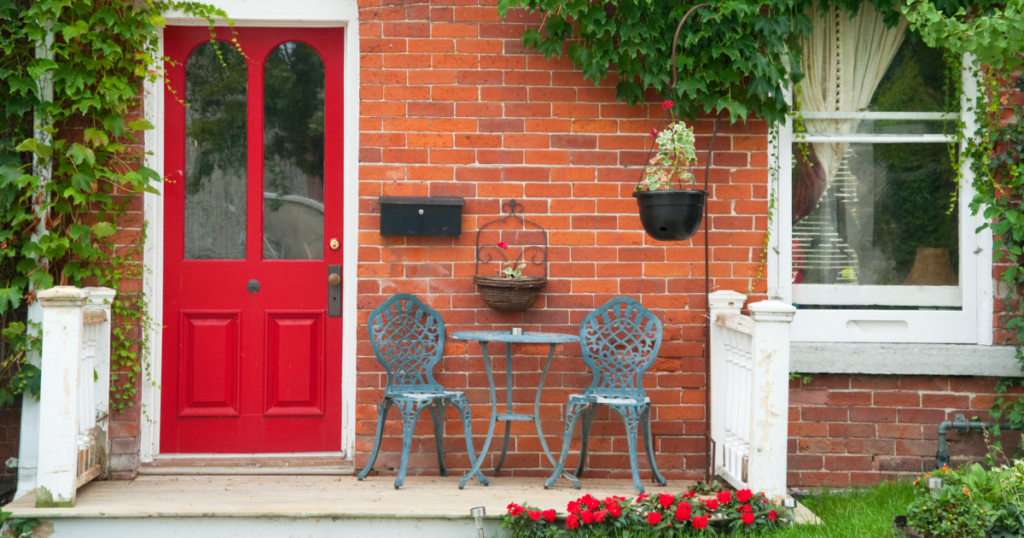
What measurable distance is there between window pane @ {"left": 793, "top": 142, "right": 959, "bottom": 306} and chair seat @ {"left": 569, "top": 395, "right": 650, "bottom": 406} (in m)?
1.23

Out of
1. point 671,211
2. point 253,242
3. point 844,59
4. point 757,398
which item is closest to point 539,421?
point 757,398

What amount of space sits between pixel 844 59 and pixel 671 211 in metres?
1.63

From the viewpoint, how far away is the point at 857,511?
139 inches

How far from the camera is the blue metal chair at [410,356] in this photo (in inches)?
149

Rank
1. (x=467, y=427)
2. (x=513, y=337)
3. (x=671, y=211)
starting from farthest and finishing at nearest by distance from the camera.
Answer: (x=467, y=427), (x=513, y=337), (x=671, y=211)

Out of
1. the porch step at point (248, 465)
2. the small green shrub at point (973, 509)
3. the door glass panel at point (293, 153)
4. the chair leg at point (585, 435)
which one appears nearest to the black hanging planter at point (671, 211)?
the chair leg at point (585, 435)

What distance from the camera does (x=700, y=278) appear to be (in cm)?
407

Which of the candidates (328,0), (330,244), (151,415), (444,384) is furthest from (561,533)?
(328,0)

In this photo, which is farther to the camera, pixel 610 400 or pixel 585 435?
pixel 585 435

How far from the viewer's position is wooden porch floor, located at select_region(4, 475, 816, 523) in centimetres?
322

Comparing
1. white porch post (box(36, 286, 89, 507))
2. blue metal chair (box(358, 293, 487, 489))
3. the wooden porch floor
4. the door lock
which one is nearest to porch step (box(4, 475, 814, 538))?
the wooden porch floor

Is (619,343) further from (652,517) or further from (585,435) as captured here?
(652,517)

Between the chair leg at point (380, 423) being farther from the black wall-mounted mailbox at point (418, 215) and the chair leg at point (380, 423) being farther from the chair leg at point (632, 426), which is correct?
the chair leg at point (632, 426)

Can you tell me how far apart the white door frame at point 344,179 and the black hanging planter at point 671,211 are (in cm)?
154
